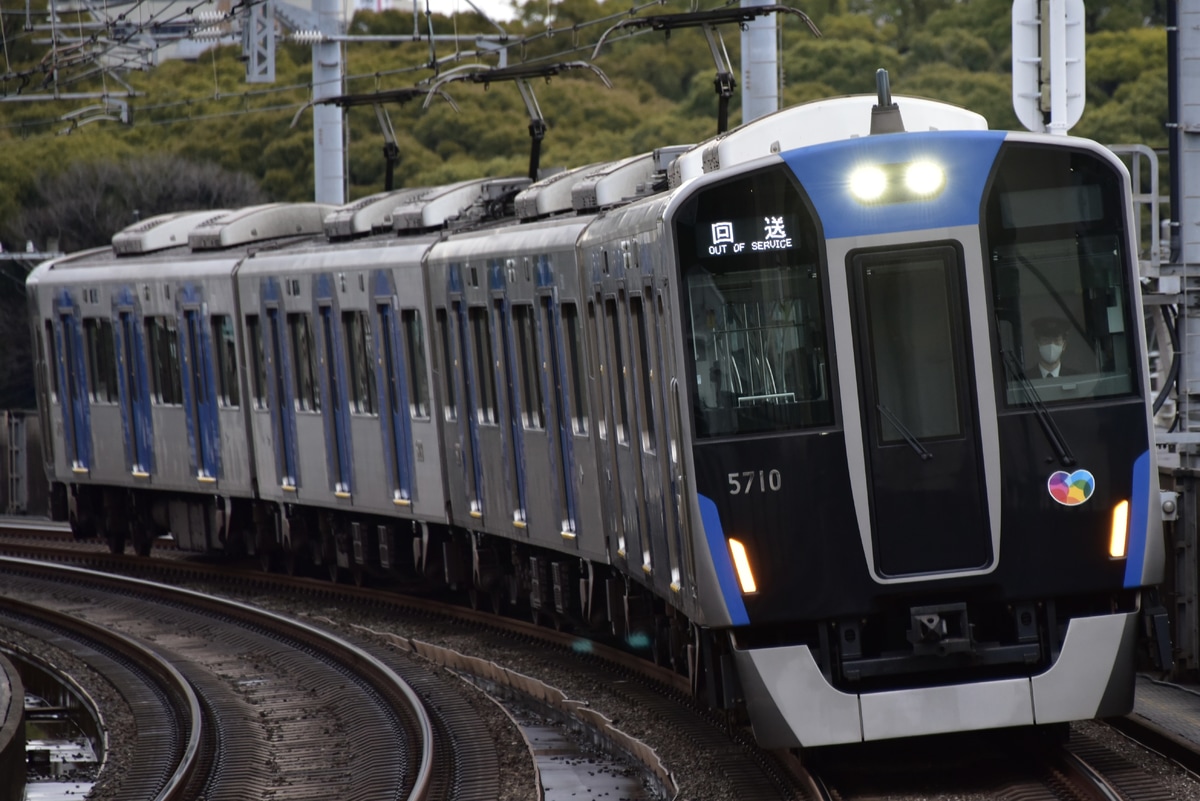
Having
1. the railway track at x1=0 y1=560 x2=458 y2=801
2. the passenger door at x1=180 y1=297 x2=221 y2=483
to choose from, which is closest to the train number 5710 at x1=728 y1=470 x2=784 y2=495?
the railway track at x1=0 y1=560 x2=458 y2=801

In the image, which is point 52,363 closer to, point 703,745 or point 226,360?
point 226,360

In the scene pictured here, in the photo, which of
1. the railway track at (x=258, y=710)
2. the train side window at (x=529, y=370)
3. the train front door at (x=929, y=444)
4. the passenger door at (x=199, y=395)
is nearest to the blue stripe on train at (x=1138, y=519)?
the train front door at (x=929, y=444)

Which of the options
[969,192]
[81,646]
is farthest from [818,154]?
[81,646]

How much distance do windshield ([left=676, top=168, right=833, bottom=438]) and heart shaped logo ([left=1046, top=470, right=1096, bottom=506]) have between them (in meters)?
0.93

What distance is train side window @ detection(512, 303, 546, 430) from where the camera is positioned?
13.6 m

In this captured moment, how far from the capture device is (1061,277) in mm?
8836

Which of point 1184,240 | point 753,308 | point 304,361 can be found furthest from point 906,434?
point 304,361

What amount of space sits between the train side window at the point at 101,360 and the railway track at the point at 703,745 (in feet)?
17.6

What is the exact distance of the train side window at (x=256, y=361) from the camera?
19.4 meters

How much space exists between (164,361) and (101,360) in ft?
4.92

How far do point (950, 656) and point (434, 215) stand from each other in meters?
9.04

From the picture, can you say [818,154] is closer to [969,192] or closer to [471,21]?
[969,192]

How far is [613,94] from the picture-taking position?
65875 millimetres

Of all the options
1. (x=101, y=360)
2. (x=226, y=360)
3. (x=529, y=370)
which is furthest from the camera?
(x=101, y=360)
